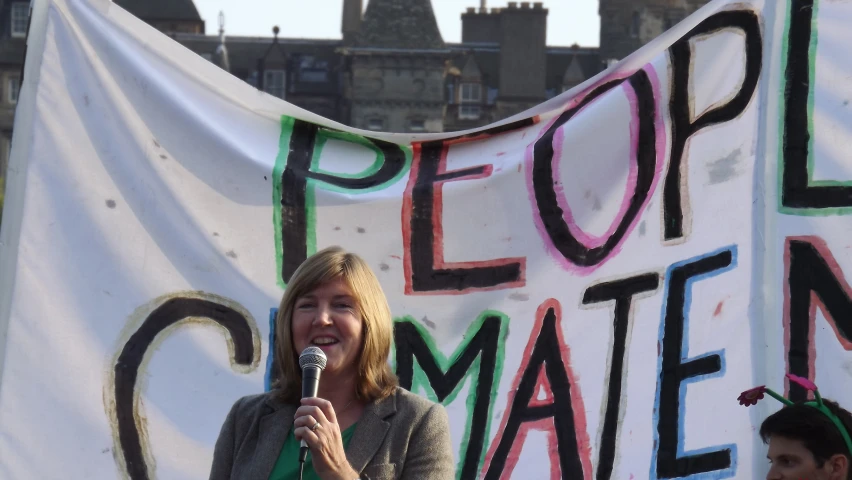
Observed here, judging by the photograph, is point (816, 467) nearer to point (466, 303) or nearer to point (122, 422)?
point (466, 303)

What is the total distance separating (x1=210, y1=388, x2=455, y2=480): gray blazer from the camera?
12.3 ft

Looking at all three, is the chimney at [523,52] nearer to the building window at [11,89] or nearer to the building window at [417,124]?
the building window at [417,124]

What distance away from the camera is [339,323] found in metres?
3.78

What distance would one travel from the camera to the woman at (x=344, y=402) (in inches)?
148

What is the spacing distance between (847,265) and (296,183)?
1716 mm

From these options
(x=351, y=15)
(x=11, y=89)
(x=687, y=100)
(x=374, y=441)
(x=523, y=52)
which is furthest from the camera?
(x=11, y=89)

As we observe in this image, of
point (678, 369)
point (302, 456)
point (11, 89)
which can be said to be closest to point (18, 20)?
point (11, 89)

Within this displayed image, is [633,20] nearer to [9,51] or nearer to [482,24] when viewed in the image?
[482,24]

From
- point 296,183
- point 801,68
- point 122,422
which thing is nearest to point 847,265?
point 801,68

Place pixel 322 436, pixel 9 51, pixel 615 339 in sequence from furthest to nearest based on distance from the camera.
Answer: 1. pixel 9 51
2. pixel 615 339
3. pixel 322 436

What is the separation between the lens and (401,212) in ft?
18.2

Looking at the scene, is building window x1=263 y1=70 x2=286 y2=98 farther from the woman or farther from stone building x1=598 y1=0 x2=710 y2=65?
the woman

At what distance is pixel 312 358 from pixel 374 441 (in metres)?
0.25

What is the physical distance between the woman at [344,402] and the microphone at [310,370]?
0.11m
